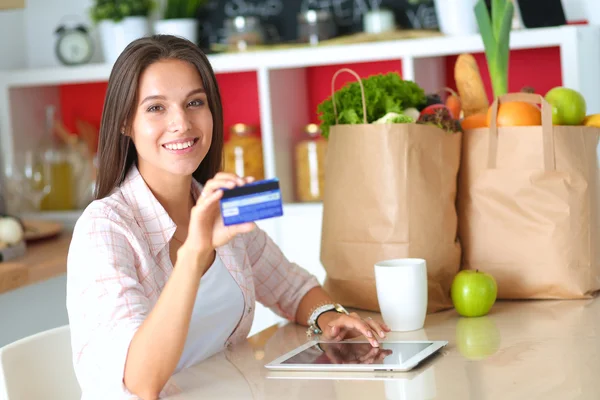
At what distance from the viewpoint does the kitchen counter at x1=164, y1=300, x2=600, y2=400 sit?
1086 millimetres

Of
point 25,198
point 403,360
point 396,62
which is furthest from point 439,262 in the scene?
point 25,198

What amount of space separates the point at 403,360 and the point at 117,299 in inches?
15.3

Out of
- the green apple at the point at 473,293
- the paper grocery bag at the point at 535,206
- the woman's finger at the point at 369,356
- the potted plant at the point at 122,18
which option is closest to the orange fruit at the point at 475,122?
the paper grocery bag at the point at 535,206

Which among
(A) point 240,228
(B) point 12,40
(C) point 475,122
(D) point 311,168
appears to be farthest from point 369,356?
(B) point 12,40

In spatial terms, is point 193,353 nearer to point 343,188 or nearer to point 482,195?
point 343,188

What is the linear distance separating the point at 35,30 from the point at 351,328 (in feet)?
7.47

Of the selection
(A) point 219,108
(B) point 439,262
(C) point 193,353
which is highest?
(A) point 219,108

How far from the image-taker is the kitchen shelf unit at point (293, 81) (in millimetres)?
2414

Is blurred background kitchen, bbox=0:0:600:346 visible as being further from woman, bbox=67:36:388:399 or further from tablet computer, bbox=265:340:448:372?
tablet computer, bbox=265:340:448:372

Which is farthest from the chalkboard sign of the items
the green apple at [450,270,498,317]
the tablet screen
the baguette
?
the tablet screen

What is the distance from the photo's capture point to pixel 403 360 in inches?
47.6

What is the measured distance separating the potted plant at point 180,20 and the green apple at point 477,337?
5.64 ft

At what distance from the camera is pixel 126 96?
1.39m

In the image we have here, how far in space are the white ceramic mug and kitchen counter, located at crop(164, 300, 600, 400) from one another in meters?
0.02
